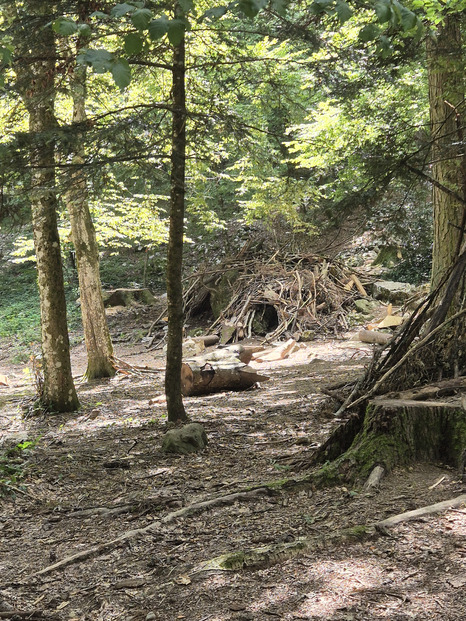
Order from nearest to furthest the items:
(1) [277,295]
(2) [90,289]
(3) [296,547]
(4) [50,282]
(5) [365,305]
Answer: (3) [296,547], (4) [50,282], (2) [90,289], (5) [365,305], (1) [277,295]

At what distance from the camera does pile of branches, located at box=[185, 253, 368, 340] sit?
1576 centimetres

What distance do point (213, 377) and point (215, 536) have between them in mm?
6024

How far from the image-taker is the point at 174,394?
6926mm

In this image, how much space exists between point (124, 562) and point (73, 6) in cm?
574

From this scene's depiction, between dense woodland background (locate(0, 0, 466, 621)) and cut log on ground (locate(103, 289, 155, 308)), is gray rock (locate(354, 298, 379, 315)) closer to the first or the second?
dense woodland background (locate(0, 0, 466, 621))

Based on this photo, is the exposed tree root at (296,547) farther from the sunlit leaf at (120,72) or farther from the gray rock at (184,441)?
the gray rock at (184,441)

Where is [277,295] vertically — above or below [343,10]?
below

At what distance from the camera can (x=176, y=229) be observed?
6594 mm

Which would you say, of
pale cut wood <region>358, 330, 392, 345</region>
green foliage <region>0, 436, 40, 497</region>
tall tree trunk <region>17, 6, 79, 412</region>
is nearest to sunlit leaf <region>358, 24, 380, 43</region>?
green foliage <region>0, 436, 40, 497</region>

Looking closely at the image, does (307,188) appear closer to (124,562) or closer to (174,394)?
(174,394)

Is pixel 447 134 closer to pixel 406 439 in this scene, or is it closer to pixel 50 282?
pixel 406 439

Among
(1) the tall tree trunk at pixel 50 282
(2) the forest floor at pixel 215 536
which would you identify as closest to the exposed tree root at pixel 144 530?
(2) the forest floor at pixel 215 536

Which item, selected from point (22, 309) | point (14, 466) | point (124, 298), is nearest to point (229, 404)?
point (14, 466)

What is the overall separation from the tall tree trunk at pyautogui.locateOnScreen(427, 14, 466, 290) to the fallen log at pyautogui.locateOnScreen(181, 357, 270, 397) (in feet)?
12.0
